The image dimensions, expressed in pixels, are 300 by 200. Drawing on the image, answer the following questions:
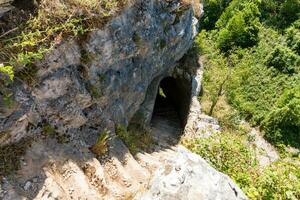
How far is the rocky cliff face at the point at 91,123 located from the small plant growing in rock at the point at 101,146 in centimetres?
16

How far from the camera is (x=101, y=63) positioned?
33.6ft

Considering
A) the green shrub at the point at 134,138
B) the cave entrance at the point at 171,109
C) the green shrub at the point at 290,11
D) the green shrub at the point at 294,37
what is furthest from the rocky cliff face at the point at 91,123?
the green shrub at the point at 290,11

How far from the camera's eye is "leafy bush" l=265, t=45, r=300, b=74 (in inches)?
1042

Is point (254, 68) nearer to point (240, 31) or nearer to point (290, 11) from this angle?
point (240, 31)

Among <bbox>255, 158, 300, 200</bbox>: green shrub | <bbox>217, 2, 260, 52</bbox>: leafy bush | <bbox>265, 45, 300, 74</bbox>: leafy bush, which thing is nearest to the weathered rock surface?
<bbox>255, 158, 300, 200</bbox>: green shrub

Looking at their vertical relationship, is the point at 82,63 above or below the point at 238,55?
above

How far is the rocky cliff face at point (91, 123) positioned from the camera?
693cm

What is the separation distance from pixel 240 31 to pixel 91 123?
2074cm

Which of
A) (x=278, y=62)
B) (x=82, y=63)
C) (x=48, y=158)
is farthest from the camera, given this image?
(x=278, y=62)

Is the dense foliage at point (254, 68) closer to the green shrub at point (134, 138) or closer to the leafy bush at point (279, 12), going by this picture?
the leafy bush at point (279, 12)

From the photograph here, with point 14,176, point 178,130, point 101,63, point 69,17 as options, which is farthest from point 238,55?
point 14,176

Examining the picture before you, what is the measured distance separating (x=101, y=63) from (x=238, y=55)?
63.8ft

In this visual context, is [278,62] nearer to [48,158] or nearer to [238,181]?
[238,181]

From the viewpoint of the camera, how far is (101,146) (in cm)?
962
